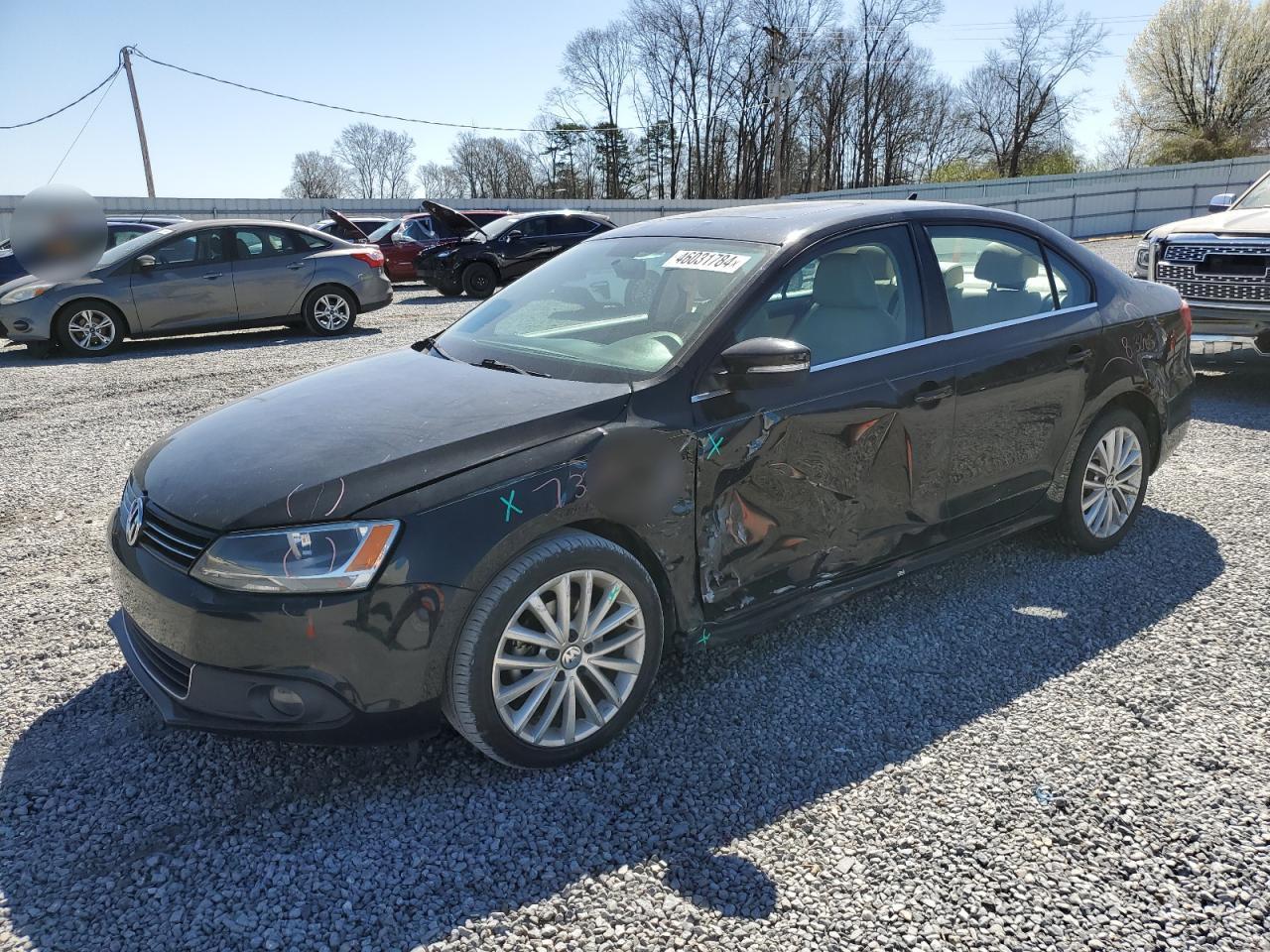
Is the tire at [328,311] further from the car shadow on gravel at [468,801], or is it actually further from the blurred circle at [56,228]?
the car shadow on gravel at [468,801]

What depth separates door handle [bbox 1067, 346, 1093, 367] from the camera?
4.07m

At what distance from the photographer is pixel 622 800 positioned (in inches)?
108

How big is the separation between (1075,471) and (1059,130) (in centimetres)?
6734

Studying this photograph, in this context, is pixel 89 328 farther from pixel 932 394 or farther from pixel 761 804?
pixel 761 804

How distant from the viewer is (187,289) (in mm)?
11289

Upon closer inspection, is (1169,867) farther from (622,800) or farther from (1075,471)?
(1075,471)

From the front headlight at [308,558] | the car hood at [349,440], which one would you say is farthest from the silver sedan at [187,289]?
the front headlight at [308,558]

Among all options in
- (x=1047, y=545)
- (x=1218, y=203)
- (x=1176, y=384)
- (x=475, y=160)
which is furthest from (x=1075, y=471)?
(x=475, y=160)

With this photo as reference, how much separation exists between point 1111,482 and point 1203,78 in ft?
197

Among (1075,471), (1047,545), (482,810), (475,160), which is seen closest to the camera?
(482,810)

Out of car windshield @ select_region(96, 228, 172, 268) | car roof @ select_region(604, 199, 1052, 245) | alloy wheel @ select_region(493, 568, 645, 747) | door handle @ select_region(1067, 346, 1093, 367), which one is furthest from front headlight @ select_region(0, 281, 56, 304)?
door handle @ select_region(1067, 346, 1093, 367)

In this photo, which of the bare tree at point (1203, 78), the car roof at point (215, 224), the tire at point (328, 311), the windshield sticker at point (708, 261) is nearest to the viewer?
the windshield sticker at point (708, 261)

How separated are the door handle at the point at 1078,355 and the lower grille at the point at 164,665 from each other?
3.58m

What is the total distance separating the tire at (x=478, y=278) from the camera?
691 inches
